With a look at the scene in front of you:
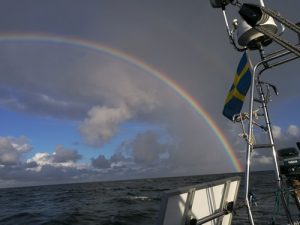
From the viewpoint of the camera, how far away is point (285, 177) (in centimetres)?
648

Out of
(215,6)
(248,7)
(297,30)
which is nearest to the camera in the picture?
(297,30)

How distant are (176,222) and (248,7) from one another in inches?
120

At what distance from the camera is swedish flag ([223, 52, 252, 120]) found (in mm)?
6344

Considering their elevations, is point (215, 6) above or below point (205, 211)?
above

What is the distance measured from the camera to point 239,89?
646 cm

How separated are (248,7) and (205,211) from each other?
3.20 m

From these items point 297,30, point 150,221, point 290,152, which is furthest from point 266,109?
point 150,221

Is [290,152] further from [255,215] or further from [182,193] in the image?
[255,215]

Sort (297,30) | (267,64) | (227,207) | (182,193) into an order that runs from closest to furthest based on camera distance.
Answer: (297,30) → (182,193) → (227,207) → (267,64)

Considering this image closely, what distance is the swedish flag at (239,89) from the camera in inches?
250

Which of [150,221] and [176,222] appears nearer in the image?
[176,222]

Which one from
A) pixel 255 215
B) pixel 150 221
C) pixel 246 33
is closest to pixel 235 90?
pixel 246 33

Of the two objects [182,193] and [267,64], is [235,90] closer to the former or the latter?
[267,64]

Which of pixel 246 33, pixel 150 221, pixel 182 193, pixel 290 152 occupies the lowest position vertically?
pixel 150 221
